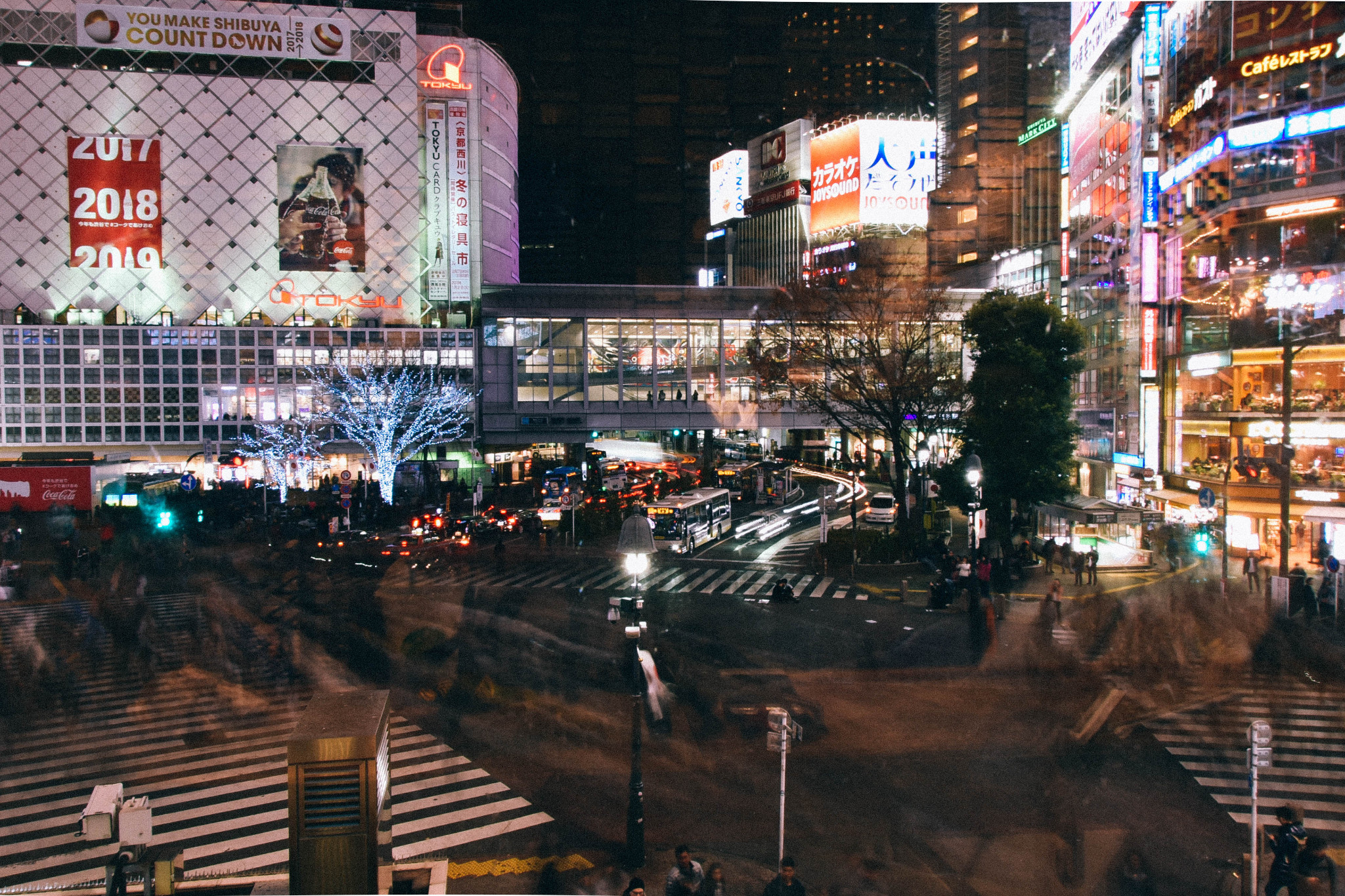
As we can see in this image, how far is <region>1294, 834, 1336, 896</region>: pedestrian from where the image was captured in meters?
8.20

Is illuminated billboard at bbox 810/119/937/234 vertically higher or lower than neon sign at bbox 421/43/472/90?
lower

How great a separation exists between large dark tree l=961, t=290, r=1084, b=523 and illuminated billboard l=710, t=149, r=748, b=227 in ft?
222

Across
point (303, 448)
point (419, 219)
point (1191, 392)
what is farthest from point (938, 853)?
point (419, 219)

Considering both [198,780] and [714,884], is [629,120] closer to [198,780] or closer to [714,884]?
[198,780]

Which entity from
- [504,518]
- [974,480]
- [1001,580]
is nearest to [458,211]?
[504,518]

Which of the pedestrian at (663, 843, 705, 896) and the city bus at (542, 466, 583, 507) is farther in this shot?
the city bus at (542, 466, 583, 507)

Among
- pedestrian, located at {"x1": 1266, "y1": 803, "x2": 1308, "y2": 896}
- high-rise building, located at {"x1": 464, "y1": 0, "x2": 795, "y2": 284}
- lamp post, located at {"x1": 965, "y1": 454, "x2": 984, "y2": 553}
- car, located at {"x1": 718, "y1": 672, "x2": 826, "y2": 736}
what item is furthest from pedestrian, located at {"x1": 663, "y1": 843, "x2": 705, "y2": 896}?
high-rise building, located at {"x1": 464, "y1": 0, "x2": 795, "y2": 284}

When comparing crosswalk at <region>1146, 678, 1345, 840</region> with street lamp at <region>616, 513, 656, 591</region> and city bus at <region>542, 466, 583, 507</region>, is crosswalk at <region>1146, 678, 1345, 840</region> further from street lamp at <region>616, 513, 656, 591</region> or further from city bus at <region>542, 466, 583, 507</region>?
city bus at <region>542, 466, 583, 507</region>

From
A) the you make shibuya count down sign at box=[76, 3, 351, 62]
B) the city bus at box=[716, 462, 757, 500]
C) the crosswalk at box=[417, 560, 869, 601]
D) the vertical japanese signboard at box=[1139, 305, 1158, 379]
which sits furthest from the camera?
the you make shibuya count down sign at box=[76, 3, 351, 62]

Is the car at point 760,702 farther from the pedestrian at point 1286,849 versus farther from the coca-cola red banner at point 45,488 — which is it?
the coca-cola red banner at point 45,488

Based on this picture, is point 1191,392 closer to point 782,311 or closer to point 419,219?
point 782,311

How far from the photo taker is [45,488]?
123 feet

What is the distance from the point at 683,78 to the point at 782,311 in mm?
88196

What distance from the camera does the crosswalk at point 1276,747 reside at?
10.9 m
